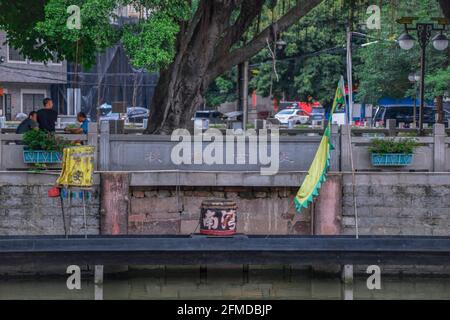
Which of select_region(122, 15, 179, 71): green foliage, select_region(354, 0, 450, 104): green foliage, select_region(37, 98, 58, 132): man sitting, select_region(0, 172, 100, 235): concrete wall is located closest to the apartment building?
select_region(354, 0, 450, 104): green foliage

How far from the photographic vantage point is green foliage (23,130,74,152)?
19.9 meters

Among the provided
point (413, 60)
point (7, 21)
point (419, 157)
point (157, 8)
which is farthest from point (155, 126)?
point (413, 60)

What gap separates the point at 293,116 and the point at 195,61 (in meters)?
42.1

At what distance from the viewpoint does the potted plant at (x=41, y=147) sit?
19884mm

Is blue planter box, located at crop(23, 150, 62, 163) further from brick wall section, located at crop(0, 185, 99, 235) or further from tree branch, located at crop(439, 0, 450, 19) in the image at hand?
tree branch, located at crop(439, 0, 450, 19)

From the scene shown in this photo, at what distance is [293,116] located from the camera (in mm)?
66125

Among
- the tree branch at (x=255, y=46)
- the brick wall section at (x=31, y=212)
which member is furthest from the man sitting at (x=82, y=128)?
the tree branch at (x=255, y=46)

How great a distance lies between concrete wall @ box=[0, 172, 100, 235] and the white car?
44683mm

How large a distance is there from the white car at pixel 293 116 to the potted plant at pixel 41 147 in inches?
1759

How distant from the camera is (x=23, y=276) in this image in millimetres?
19453

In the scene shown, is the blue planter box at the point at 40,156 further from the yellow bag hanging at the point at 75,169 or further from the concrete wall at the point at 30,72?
the concrete wall at the point at 30,72

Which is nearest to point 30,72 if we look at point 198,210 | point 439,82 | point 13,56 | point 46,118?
point 13,56

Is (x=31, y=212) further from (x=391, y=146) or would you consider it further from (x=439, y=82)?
(x=439, y=82)
